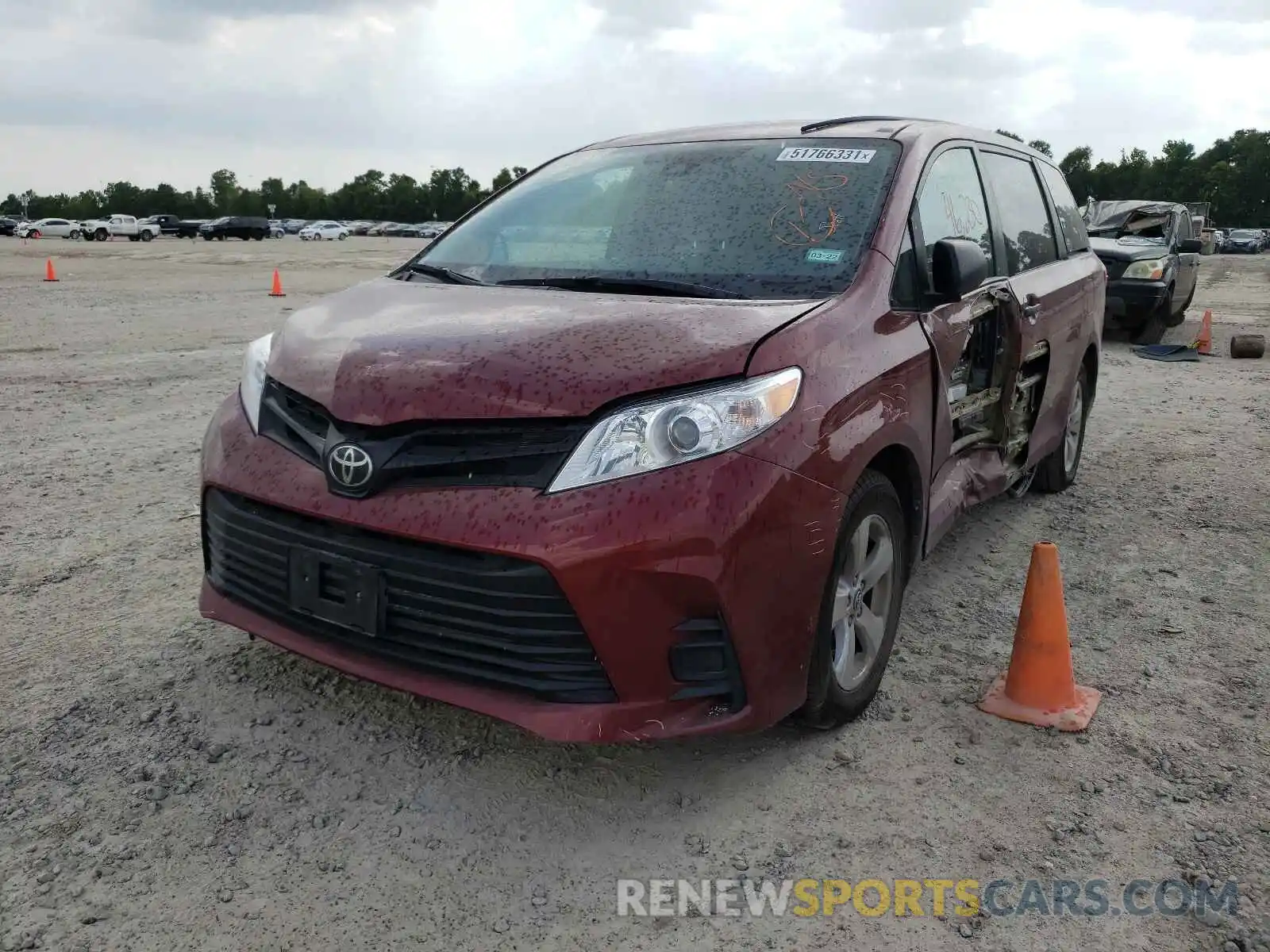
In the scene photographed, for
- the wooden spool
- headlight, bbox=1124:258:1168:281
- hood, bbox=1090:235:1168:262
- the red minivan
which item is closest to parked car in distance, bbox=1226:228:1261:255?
hood, bbox=1090:235:1168:262

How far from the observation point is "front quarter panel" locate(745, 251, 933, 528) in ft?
8.33

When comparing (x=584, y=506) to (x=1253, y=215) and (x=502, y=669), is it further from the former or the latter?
(x=1253, y=215)

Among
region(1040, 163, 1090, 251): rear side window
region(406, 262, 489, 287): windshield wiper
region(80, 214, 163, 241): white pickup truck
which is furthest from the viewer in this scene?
region(80, 214, 163, 241): white pickup truck

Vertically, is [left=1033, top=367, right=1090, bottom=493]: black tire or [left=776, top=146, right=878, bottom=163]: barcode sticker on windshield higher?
[left=776, top=146, right=878, bottom=163]: barcode sticker on windshield

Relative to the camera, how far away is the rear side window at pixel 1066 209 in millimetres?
5293

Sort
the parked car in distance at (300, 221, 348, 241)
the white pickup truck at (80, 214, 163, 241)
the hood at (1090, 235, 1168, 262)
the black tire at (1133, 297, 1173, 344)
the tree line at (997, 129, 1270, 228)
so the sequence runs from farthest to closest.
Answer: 1. the tree line at (997, 129, 1270, 228)
2. the parked car in distance at (300, 221, 348, 241)
3. the white pickup truck at (80, 214, 163, 241)
4. the black tire at (1133, 297, 1173, 344)
5. the hood at (1090, 235, 1168, 262)

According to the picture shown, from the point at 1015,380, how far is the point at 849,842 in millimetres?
2263

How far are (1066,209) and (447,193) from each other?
371 feet

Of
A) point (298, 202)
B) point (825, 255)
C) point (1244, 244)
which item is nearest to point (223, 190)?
point (298, 202)

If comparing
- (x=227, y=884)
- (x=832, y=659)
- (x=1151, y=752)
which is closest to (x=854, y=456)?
(x=832, y=659)

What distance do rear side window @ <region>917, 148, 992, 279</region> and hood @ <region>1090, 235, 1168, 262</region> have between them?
8831 mm

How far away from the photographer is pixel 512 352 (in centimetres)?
256

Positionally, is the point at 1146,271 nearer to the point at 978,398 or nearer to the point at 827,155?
the point at 978,398

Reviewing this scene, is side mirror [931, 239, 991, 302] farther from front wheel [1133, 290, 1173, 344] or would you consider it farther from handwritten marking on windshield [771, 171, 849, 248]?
front wheel [1133, 290, 1173, 344]
